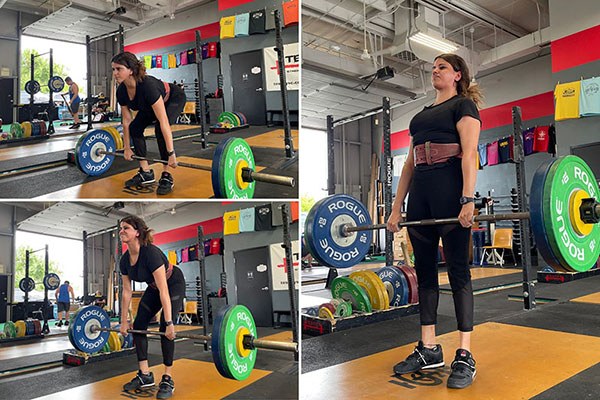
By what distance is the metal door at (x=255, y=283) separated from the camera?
1.59m

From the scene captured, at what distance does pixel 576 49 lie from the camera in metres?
5.02

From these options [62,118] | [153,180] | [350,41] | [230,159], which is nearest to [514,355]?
[230,159]

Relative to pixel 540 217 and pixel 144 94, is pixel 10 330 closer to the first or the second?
pixel 144 94

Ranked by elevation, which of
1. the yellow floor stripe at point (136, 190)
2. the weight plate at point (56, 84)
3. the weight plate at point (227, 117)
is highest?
the weight plate at point (56, 84)

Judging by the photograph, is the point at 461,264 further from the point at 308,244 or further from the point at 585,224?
the point at 308,244

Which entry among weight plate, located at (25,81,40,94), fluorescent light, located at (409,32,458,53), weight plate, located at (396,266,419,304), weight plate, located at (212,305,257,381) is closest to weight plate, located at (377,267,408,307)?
weight plate, located at (396,266,419,304)

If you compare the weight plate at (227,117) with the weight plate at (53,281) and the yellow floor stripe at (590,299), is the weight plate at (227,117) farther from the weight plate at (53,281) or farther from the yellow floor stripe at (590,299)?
the yellow floor stripe at (590,299)

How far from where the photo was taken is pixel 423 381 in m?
1.56

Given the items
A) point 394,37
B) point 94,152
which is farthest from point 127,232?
point 394,37

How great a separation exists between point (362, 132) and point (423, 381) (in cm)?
984

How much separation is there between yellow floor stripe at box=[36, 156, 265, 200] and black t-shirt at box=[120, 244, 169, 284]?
0.19m

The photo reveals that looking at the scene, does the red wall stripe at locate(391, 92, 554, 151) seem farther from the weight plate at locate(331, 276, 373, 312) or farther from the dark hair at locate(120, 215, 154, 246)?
the dark hair at locate(120, 215, 154, 246)

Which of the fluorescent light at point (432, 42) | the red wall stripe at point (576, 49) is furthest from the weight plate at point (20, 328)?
the red wall stripe at point (576, 49)

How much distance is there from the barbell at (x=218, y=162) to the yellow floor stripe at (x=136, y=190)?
0.05m
